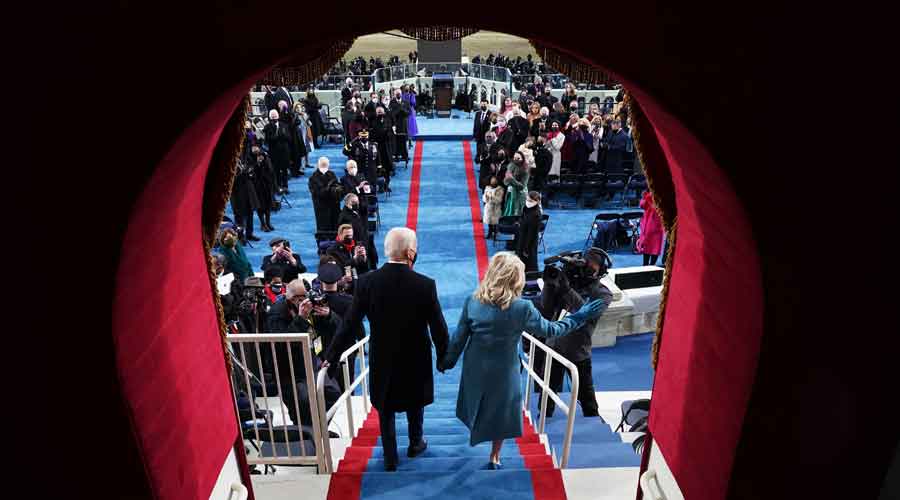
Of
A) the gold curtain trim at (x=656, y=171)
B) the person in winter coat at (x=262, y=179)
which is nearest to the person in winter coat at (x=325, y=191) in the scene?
the person in winter coat at (x=262, y=179)

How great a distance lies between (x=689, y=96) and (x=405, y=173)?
44.7ft

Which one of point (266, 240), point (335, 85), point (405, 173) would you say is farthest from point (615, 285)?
point (335, 85)

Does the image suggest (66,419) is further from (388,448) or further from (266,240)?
(266,240)

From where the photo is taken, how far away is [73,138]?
177cm

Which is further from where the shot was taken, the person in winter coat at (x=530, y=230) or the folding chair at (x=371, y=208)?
the folding chair at (x=371, y=208)

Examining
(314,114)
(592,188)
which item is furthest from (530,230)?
(314,114)

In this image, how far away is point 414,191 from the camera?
44.8ft

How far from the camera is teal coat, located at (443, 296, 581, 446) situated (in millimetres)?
3594

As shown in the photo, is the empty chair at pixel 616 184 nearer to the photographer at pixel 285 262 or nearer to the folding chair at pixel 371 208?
the folding chair at pixel 371 208

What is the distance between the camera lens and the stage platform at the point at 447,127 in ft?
62.2

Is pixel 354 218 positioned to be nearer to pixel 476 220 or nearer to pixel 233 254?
pixel 233 254

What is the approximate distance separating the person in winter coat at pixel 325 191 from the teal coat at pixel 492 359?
5.83m

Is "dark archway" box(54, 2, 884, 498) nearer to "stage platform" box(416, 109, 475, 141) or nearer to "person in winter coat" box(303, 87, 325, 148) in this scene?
"person in winter coat" box(303, 87, 325, 148)

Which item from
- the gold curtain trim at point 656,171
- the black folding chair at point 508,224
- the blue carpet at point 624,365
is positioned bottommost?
the blue carpet at point 624,365
